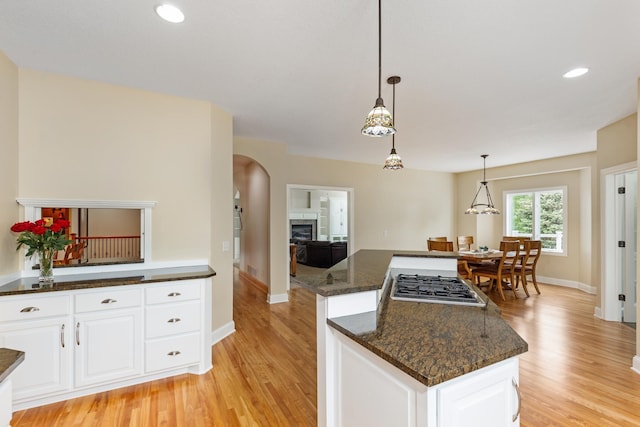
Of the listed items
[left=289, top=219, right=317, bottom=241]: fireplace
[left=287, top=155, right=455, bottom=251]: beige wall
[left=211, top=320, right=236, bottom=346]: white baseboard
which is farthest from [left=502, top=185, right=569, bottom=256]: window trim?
[left=211, top=320, right=236, bottom=346]: white baseboard

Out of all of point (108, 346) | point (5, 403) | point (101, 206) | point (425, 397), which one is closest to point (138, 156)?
point (101, 206)

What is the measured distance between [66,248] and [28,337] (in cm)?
79

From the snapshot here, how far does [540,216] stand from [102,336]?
785 cm

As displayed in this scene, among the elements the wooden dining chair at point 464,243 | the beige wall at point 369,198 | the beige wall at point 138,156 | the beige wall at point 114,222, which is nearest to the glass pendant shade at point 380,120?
the beige wall at point 138,156

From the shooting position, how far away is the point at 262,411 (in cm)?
212

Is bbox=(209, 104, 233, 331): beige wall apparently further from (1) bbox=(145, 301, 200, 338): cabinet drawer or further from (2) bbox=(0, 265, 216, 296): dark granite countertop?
(1) bbox=(145, 301, 200, 338): cabinet drawer

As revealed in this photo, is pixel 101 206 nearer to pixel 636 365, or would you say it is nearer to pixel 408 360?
pixel 408 360

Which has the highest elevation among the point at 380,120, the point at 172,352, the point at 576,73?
the point at 576,73

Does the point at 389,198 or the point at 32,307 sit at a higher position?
the point at 389,198

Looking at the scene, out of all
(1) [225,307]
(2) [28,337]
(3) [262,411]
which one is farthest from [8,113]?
(3) [262,411]

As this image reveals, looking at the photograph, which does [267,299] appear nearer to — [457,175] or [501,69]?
[501,69]

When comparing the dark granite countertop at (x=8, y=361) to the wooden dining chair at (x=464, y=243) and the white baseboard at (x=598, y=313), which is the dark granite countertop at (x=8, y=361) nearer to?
the white baseboard at (x=598, y=313)

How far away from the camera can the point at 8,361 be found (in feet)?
3.37

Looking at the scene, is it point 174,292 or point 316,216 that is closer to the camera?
point 174,292
